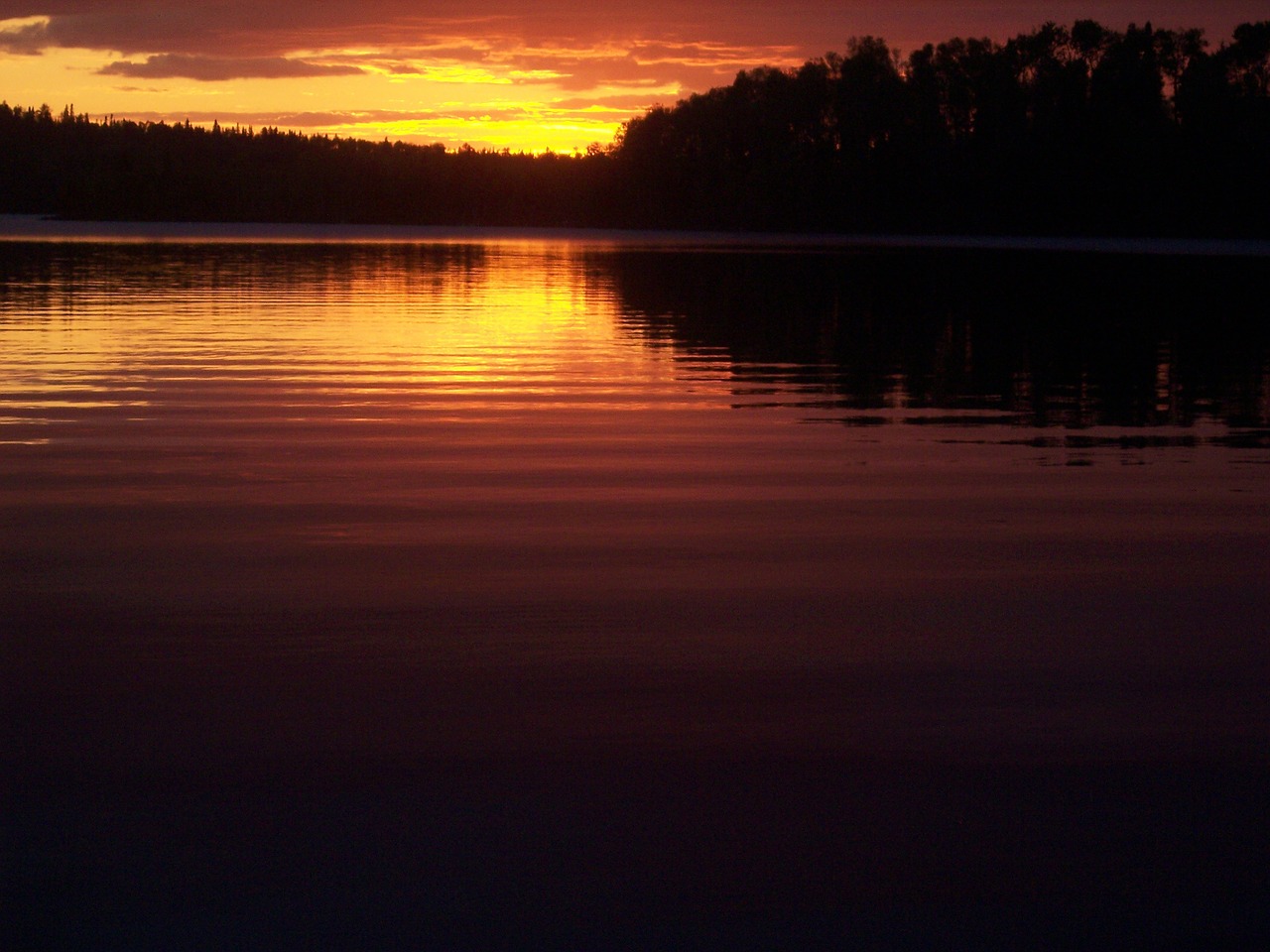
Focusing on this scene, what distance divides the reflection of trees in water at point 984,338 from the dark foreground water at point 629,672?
66 centimetres

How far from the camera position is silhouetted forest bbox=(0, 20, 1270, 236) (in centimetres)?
9462

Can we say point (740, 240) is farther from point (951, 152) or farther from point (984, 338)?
point (984, 338)

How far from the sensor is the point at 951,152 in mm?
106875

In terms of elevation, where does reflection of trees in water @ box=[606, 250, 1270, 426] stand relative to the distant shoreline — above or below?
below

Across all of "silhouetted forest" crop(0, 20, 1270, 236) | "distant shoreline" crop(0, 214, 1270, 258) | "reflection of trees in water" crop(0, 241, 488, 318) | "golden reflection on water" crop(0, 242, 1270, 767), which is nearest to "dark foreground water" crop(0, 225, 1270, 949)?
"golden reflection on water" crop(0, 242, 1270, 767)

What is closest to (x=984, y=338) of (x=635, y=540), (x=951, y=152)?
(x=635, y=540)

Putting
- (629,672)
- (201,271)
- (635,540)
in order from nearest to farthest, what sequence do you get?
(629,672)
(635,540)
(201,271)

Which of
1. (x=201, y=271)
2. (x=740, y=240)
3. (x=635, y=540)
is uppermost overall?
(x=740, y=240)

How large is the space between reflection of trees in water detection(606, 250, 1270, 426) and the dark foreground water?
2.18ft

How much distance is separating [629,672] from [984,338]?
15.3m

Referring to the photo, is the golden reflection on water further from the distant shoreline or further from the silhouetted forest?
the silhouetted forest

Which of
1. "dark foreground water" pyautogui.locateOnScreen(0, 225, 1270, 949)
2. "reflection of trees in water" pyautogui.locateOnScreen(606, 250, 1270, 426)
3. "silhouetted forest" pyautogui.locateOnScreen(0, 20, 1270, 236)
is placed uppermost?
"silhouetted forest" pyautogui.locateOnScreen(0, 20, 1270, 236)

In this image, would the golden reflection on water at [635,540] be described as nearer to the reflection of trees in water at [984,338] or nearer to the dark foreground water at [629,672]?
the dark foreground water at [629,672]

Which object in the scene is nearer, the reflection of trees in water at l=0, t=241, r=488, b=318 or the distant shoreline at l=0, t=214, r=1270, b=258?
the reflection of trees in water at l=0, t=241, r=488, b=318
